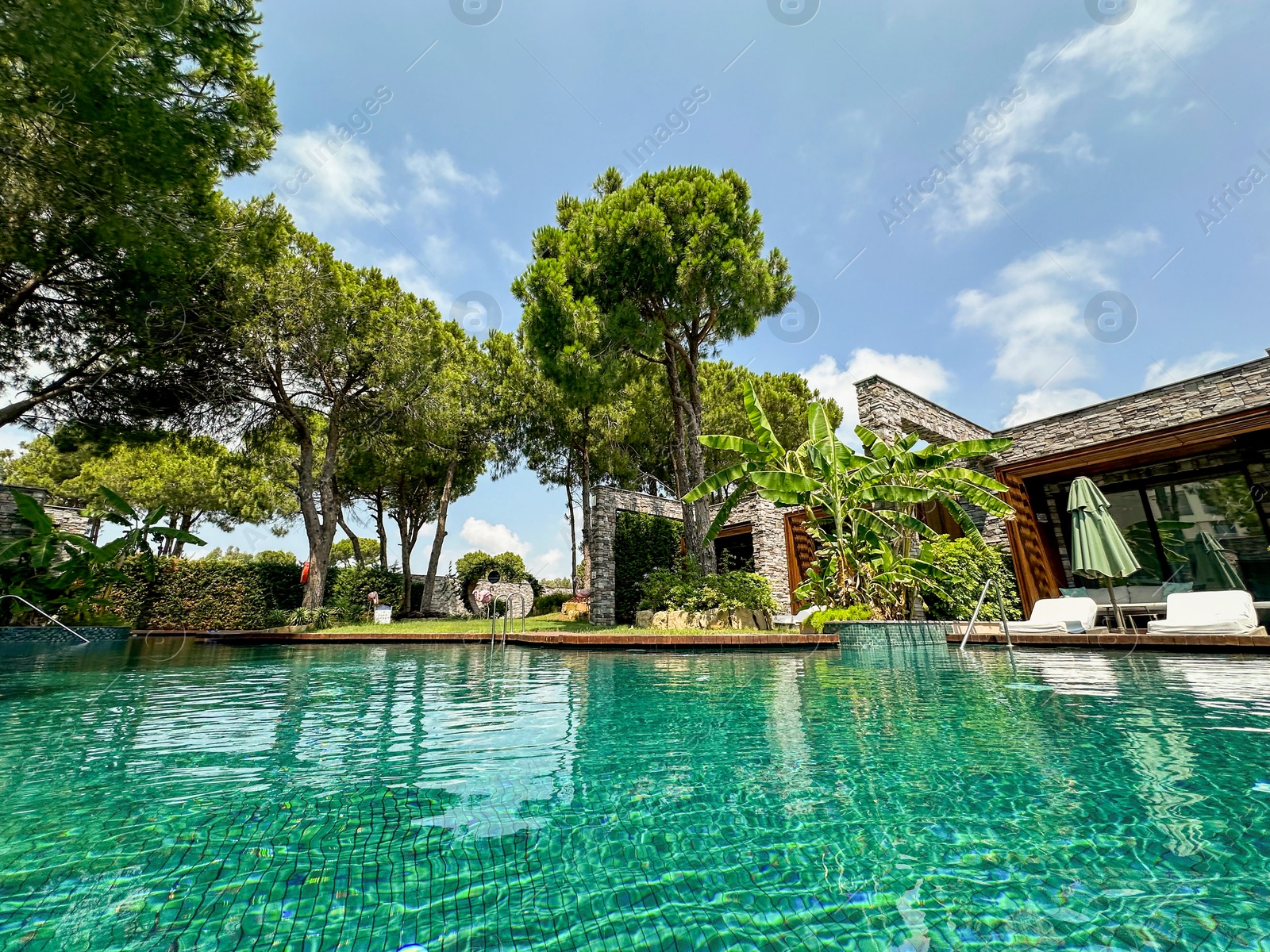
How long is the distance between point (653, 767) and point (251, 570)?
21236 millimetres

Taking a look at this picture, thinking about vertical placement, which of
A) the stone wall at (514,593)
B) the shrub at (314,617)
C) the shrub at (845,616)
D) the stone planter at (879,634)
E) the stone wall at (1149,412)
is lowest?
the stone planter at (879,634)

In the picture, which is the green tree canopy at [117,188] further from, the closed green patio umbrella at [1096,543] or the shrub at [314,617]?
the closed green patio umbrella at [1096,543]

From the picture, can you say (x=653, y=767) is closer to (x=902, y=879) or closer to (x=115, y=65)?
(x=902, y=879)

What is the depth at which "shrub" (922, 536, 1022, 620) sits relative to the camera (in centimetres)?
1191

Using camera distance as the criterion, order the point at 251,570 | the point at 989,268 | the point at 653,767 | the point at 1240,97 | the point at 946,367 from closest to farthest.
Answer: the point at 653,767 → the point at 1240,97 → the point at 989,268 → the point at 946,367 → the point at 251,570

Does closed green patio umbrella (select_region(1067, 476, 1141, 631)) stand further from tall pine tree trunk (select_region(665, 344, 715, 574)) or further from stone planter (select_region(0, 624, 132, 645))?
stone planter (select_region(0, 624, 132, 645))

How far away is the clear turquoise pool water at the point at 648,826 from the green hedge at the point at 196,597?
16.0 meters

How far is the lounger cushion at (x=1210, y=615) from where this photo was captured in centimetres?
709

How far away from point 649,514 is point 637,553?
135 centimetres

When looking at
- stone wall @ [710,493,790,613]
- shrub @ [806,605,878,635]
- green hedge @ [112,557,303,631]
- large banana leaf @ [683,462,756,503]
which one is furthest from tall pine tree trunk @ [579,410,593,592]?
shrub @ [806,605,878,635]

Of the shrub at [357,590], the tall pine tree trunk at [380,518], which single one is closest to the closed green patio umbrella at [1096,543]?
the shrub at [357,590]

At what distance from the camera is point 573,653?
32.8ft

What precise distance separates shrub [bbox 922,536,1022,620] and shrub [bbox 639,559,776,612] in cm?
376

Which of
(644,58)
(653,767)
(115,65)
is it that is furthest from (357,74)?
(653,767)
